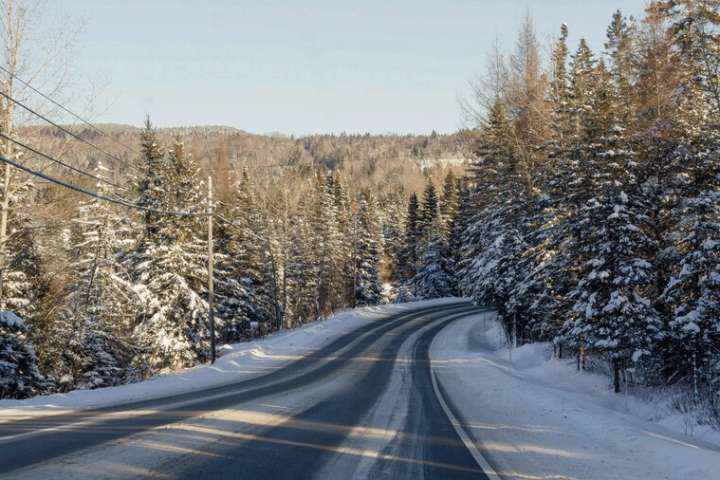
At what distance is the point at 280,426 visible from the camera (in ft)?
29.8

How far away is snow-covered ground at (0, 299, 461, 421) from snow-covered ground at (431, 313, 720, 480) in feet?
24.2

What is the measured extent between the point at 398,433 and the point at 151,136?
25395 millimetres

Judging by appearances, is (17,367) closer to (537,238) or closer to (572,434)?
(572,434)

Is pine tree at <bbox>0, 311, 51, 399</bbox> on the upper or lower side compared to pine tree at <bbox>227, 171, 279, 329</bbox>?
lower

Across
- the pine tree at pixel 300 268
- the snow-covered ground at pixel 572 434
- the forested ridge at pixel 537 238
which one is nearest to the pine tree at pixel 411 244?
the pine tree at pixel 300 268

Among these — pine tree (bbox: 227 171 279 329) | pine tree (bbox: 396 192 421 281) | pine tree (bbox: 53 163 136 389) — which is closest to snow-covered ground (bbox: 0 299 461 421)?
pine tree (bbox: 53 163 136 389)

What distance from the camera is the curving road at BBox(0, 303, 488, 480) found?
6230 millimetres

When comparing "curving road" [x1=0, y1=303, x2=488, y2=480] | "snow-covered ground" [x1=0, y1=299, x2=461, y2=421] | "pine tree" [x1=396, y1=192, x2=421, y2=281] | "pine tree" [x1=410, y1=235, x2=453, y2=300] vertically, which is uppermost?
"pine tree" [x1=396, y1=192, x2=421, y2=281]

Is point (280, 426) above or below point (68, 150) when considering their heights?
below

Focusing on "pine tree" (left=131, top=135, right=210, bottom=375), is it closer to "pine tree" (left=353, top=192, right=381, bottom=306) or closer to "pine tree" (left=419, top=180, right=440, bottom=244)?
"pine tree" (left=353, top=192, right=381, bottom=306)

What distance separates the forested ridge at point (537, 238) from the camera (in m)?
16.0

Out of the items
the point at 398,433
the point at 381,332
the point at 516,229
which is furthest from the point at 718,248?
the point at 381,332

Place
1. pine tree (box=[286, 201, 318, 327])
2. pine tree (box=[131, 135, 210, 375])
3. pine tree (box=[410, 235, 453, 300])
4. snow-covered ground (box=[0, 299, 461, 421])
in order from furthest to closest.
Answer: pine tree (box=[410, 235, 453, 300])
pine tree (box=[286, 201, 318, 327])
pine tree (box=[131, 135, 210, 375])
snow-covered ground (box=[0, 299, 461, 421])

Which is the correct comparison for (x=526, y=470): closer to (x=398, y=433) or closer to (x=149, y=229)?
(x=398, y=433)
